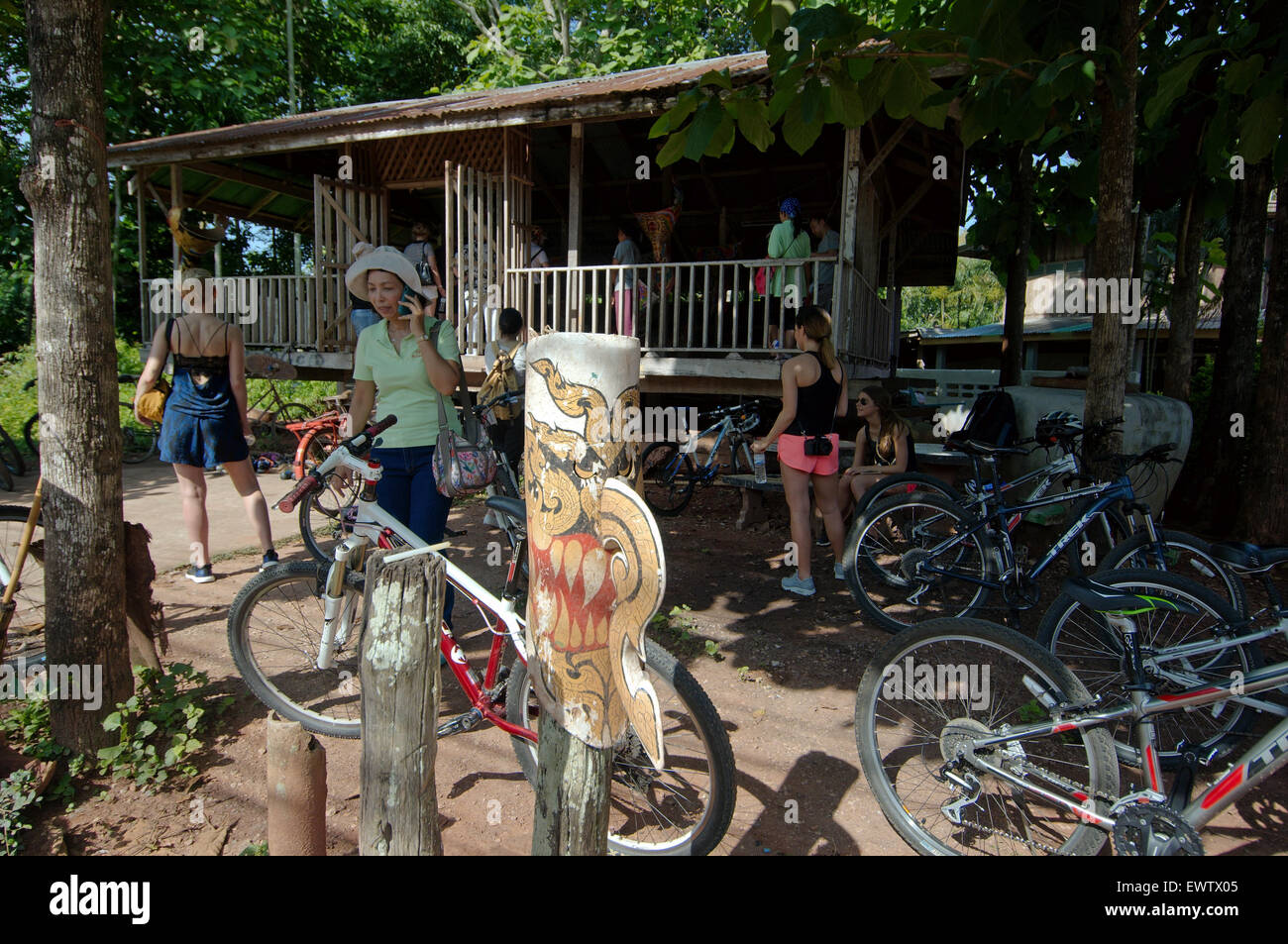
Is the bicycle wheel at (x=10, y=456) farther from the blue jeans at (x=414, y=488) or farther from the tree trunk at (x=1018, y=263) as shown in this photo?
the tree trunk at (x=1018, y=263)

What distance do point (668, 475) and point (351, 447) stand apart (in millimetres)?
4772

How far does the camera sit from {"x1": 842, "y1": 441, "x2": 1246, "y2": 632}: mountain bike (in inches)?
154

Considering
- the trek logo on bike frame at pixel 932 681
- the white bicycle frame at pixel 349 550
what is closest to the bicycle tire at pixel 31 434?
the white bicycle frame at pixel 349 550

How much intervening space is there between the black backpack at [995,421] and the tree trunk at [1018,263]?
2.72m

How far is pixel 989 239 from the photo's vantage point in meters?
8.75

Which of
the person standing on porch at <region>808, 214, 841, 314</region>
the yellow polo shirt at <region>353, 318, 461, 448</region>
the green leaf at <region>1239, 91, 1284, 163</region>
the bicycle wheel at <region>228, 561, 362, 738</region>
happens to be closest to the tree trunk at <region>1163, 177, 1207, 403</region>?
the person standing on porch at <region>808, 214, 841, 314</region>

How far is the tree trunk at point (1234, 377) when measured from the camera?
20.4 feet

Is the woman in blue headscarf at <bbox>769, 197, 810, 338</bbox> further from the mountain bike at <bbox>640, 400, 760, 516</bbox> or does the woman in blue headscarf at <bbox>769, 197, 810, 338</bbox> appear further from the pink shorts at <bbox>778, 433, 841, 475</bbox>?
the pink shorts at <bbox>778, 433, 841, 475</bbox>

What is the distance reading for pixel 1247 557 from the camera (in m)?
2.78

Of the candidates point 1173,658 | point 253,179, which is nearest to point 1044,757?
point 1173,658

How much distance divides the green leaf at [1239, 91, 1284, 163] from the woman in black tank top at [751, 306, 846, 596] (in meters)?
2.04

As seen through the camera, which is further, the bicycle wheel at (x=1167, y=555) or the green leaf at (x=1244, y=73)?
the bicycle wheel at (x=1167, y=555)

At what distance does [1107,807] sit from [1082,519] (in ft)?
6.75

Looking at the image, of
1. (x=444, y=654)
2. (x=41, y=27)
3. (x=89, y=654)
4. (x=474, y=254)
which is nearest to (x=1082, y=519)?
(x=444, y=654)
